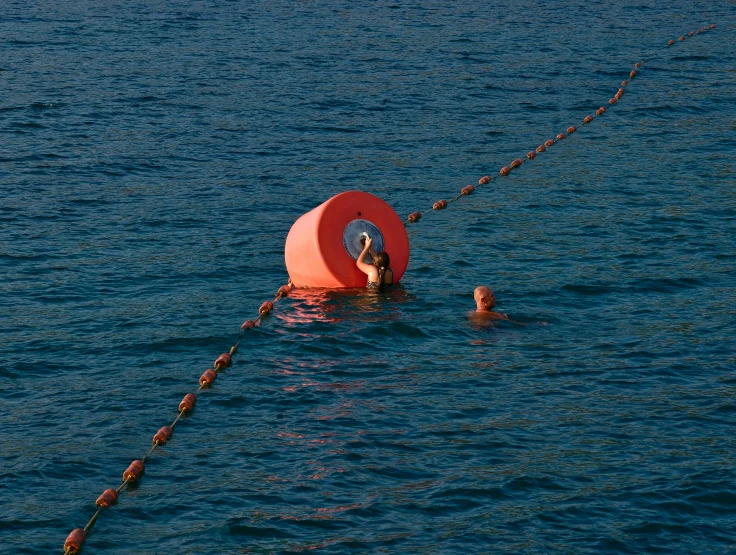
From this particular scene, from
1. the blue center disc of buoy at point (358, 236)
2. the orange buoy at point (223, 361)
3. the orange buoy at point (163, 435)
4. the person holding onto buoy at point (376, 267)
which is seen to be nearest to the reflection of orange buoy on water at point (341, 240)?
Answer: the blue center disc of buoy at point (358, 236)

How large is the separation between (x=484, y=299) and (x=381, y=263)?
172cm

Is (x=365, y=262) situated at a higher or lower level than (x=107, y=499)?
higher

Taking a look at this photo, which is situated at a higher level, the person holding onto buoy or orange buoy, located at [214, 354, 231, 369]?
the person holding onto buoy

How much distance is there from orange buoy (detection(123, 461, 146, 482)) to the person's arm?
6.32 metres

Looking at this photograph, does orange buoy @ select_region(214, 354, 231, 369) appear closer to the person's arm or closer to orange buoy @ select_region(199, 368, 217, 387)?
orange buoy @ select_region(199, 368, 217, 387)

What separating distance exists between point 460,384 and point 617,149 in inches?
626

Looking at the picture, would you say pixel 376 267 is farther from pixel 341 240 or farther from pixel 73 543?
pixel 73 543

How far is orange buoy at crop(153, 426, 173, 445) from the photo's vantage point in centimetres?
1377

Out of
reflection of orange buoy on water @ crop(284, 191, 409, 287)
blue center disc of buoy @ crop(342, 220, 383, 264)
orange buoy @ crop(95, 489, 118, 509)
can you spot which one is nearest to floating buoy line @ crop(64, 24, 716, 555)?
orange buoy @ crop(95, 489, 118, 509)

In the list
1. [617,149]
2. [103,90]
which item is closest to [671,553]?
[617,149]

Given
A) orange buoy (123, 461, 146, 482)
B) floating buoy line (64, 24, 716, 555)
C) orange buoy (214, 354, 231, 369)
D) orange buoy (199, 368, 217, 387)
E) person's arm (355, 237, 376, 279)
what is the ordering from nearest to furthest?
1. floating buoy line (64, 24, 716, 555)
2. orange buoy (123, 461, 146, 482)
3. orange buoy (199, 368, 217, 387)
4. orange buoy (214, 354, 231, 369)
5. person's arm (355, 237, 376, 279)

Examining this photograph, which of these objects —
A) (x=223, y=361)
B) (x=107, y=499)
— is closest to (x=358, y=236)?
(x=223, y=361)

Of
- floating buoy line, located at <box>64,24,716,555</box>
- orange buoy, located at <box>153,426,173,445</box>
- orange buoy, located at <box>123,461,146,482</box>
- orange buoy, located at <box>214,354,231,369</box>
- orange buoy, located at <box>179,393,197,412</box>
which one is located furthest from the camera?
orange buoy, located at <box>214,354,231,369</box>

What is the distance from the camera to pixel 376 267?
60.1 ft
